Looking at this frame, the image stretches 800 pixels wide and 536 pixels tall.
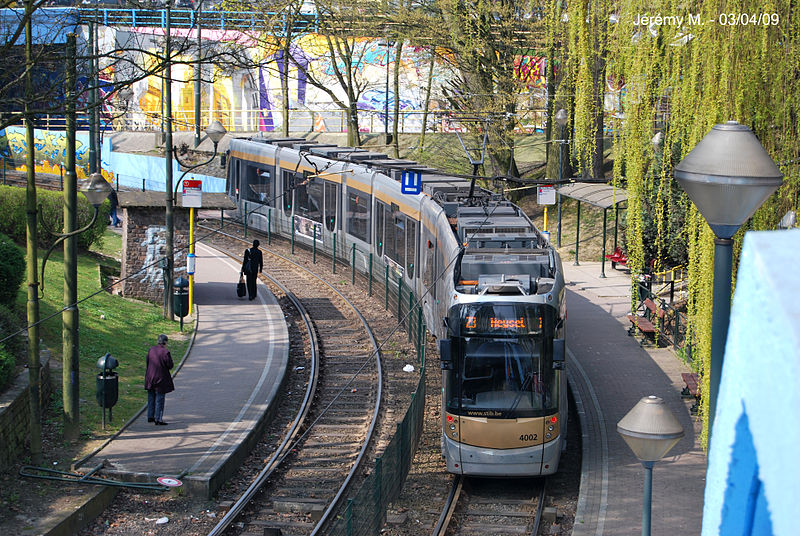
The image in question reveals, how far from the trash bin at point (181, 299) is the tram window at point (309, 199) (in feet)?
27.1

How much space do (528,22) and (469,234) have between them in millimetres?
19261

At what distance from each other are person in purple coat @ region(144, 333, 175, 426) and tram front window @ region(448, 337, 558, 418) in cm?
472

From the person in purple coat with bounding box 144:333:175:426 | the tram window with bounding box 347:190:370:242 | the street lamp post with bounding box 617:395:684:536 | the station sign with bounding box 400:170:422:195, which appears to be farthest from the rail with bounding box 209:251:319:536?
the street lamp post with bounding box 617:395:684:536

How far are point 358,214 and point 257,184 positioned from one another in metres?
7.66

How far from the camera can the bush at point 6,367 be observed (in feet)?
43.2

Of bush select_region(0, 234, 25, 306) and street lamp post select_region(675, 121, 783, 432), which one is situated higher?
street lamp post select_region(675, 121, 783, 432)

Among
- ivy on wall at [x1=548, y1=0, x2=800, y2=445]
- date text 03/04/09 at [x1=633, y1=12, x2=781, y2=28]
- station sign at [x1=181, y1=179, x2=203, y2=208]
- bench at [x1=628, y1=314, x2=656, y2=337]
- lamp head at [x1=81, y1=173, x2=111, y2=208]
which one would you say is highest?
date text 03/04/09 at [x1=633, y1=12, x2=781, y2=28]

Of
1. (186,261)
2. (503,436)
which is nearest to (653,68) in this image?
(503,436)

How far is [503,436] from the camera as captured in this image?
13266 millimetres

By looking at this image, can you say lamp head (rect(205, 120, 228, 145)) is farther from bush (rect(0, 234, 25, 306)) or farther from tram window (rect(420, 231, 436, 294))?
bush (rect(0, 234, 25, 306))

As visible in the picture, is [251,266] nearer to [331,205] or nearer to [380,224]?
[380,224]

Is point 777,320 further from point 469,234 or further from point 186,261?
point 186,261

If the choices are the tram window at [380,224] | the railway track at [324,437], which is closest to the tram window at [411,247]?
the railway track at [324,437]

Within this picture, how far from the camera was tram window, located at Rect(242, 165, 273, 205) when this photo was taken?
1297 inches
